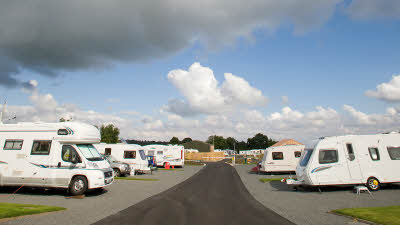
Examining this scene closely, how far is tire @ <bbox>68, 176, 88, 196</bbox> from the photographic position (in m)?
12.1

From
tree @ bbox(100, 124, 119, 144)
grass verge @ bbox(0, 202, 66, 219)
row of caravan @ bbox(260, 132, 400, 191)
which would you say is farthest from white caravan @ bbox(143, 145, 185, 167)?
tree @ bbox(100, 124, 119, 144)

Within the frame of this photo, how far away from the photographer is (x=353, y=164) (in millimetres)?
13727

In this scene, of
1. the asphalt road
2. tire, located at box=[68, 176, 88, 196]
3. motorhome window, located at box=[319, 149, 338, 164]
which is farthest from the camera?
motorhome window, located at box=[319, 149, 338, 164]

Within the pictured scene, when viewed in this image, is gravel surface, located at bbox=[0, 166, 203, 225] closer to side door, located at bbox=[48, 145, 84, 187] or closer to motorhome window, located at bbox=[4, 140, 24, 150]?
side door, located at bbox=[48, 145, 84, 187]

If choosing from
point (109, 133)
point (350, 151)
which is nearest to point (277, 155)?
point (350, 151)

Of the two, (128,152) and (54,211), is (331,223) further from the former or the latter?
(128,152)

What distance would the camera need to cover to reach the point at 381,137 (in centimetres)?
1450

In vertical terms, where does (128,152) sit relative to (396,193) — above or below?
above

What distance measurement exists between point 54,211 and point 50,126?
5338mm

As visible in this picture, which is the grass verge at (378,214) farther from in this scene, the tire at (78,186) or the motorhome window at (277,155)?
the motorhome window at (277,155)

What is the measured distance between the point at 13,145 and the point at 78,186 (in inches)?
153

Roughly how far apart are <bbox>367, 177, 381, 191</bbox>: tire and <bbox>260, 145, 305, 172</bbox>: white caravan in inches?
429

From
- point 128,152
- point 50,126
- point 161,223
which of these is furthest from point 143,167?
point 161,223

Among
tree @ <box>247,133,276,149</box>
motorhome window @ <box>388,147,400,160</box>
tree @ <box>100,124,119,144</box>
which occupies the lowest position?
motorhome window @ <box>388,147,400,160</box>
